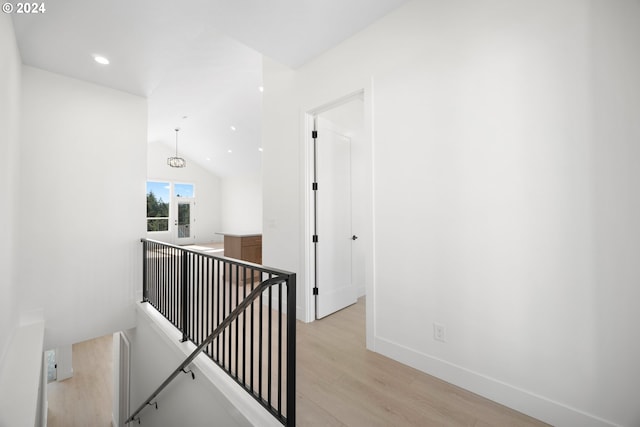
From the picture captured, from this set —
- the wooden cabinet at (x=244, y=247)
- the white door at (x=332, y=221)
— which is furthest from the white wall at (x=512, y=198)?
the wooden cabinet at (x=244, y=247)

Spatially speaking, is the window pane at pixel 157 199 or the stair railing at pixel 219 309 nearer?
the stair railing at pixel 219 309

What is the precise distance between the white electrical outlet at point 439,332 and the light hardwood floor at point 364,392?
299 millimetres

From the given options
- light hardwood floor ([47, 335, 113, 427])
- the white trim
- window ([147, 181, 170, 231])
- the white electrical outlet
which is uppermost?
window ([147, 181, 170, 231])

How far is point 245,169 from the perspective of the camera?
34.4ft

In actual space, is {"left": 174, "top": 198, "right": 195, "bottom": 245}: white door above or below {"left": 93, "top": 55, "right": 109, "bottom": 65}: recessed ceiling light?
below

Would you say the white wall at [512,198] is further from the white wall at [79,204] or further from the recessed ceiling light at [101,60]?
the white wall at [79,204]

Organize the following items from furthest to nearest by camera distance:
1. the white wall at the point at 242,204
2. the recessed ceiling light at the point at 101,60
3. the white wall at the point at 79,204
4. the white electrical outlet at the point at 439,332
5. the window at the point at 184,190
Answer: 1. the window at the point at 184,190
2. the white wall at the point at 242,204
3. the white wall at the point at 79,204
4. the recessed ceiling light at the point at 101,60
5. the white electrical outlet at the point at 439,332

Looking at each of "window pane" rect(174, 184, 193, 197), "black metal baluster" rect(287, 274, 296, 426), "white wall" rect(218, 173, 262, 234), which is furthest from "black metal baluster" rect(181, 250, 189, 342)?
"window pane" rect(174, 184, 193, 197)

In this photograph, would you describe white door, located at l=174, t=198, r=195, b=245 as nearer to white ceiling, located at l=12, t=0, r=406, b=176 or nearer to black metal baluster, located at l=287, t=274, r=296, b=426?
white ceiling, located at l=12, t=0, r=406, b=176

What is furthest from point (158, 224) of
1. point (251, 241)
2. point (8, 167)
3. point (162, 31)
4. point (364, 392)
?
point (364, 392)

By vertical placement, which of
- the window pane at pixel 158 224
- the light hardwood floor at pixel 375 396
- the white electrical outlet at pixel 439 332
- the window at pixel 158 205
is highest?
the window at pixel 158 205

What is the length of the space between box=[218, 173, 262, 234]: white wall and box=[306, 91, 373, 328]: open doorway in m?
6.96

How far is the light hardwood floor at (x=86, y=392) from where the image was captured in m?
4.91

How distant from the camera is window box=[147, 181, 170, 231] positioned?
33.6 ft
